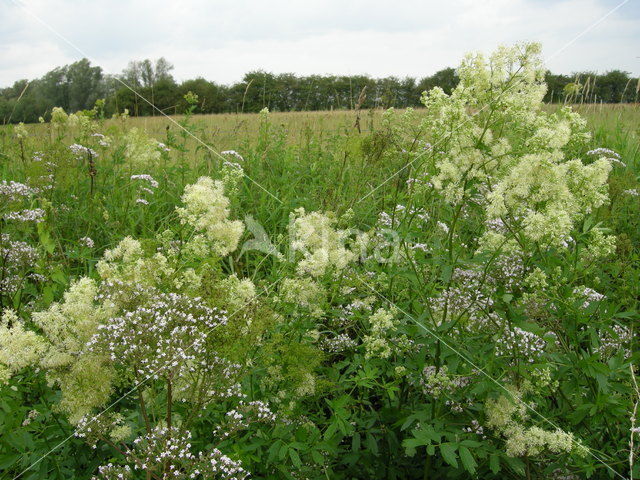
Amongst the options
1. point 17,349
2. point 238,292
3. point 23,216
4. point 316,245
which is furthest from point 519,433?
point 23,216

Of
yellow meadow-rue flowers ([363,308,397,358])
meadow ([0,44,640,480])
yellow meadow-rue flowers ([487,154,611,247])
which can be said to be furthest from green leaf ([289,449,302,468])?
yellow meadow-rue flowers ([487,154,611,247])

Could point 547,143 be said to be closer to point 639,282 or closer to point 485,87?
point 485,87

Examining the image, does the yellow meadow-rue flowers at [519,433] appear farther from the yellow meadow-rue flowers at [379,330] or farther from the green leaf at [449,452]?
the yellow meadow-rue flowers at [379,330]

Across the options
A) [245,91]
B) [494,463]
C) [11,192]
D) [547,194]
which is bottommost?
[494,463]

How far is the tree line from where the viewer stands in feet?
24.4

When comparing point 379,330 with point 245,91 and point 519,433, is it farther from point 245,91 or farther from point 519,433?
point 245,91

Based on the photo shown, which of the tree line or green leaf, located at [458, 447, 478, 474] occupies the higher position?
the tree line

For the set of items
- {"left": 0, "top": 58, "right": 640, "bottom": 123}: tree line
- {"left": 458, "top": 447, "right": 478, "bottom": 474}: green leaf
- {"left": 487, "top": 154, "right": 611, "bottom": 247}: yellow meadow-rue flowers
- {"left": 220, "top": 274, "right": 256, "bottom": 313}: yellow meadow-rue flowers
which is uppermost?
{"left": 0, "top": 58, "right": 640, "bottom": 123}: tree line

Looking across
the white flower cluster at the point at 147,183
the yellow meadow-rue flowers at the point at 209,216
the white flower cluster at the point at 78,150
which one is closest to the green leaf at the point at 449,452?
the yellow meadow-rue flowers at the point at 209,216

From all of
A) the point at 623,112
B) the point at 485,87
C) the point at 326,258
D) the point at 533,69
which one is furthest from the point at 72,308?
the point at 623,112

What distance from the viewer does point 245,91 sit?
7633mm

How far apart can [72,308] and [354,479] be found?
1.49 m

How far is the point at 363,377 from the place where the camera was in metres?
2.35

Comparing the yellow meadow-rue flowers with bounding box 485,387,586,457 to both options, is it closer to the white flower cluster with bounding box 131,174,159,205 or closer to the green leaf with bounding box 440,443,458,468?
the green leaf with bounding box 440,443,458,468
